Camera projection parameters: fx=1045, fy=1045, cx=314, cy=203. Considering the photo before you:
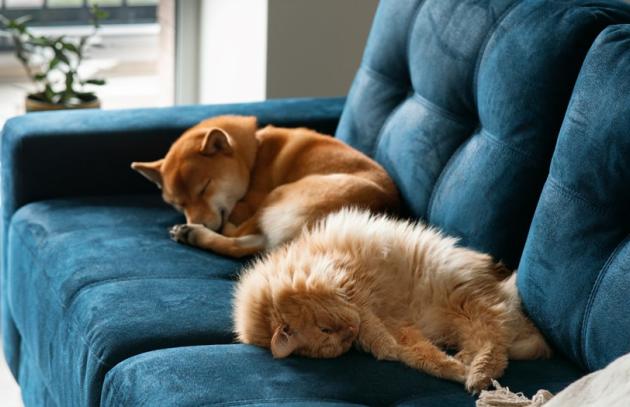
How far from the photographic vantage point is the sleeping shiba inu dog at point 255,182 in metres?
2.52

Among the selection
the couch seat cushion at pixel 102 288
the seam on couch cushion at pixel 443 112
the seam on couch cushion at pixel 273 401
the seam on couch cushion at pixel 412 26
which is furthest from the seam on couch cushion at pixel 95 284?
the seam on couch cushion at pixel 412 26

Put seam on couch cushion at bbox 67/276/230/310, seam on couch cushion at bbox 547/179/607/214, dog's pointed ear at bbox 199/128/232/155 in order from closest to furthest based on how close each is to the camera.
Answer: seam on couch cushion at bbox 547/179/607/214, seam on couch cushion at bbox 67/276/230/310, dog's pointed ear at bbox 199/128/232/155

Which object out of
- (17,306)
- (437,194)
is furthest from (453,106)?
(17,306)

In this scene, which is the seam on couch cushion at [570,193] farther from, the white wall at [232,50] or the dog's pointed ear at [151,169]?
the white wall at [232,50]

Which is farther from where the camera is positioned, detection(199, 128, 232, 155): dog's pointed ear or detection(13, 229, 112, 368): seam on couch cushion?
detection(199, 128, 232, 155): dog's pointed ear

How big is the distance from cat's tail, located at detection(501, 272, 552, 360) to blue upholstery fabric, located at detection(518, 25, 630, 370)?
0.03 m

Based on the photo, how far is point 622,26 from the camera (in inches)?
79.1

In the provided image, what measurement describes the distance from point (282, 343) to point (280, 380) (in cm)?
10

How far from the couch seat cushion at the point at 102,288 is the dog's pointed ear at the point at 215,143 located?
20 centimetres

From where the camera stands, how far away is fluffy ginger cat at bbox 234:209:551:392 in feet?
6.36

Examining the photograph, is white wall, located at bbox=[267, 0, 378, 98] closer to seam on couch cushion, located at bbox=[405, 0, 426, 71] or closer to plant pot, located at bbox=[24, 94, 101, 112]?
plant pot, located at bbox=[24, 94, 101, 112]

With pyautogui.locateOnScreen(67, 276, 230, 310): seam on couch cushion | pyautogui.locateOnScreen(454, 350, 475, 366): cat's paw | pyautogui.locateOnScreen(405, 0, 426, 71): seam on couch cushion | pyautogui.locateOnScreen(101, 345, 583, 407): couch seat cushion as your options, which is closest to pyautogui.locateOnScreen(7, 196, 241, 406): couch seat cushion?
pyautogui.locateOnScreen(67, 276, 230, 310): seam on couch cushion

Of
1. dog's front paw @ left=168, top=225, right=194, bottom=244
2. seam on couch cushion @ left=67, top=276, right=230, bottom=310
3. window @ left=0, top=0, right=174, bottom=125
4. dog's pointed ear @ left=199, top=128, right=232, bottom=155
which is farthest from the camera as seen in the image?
window @ left=0, top=0, right=174, bottom=125

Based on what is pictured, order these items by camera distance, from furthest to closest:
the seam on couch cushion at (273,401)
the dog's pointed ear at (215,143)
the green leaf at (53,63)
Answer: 1. the green leaf at (53,63)
2. the dog's pointed ear at (215,143)
3. the seam on couch cushion at (273,401)
